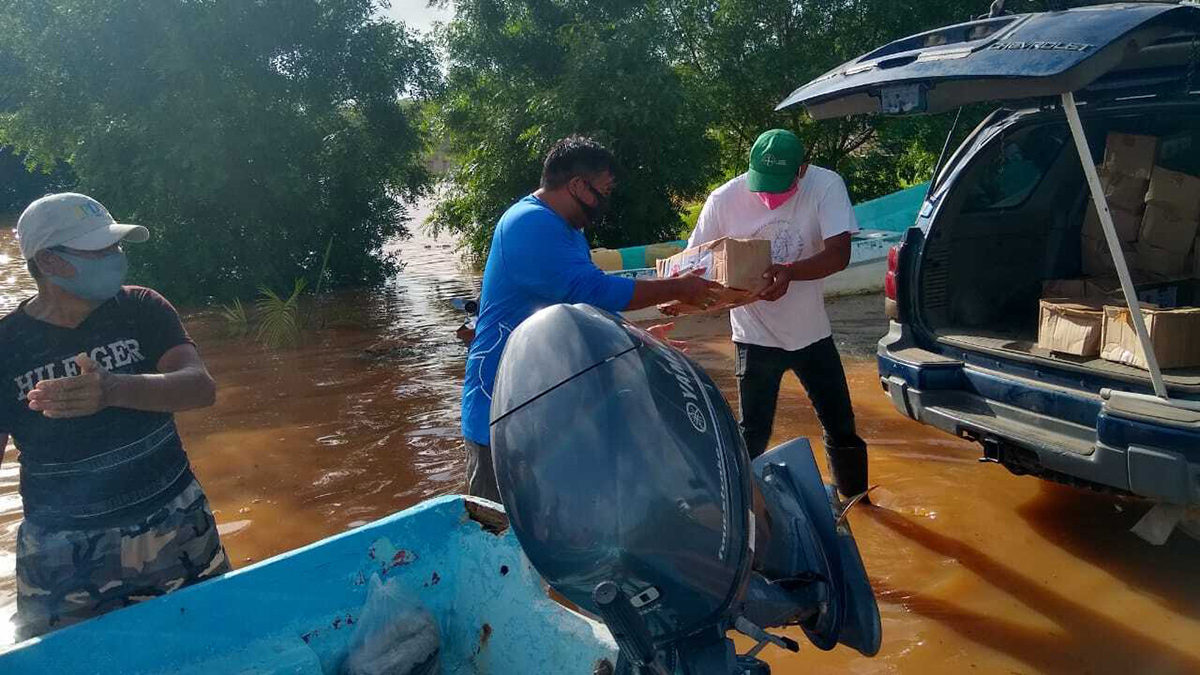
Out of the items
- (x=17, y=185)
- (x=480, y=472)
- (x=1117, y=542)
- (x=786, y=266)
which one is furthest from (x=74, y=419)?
(x=17, y=185)

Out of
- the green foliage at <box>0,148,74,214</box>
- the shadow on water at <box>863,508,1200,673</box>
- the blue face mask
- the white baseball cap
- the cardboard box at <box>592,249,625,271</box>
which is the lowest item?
the shadow on water at <box>863,508,1200,673</box>

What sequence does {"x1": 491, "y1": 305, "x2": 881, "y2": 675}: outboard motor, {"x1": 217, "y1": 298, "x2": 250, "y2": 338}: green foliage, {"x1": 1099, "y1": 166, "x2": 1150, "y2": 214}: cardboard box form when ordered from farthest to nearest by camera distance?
{"x1": 217, "y1": 298, "x2": 250, "y2": 338}: green foliage, {"x1": 1099, "y1": 166, "x2": 1150, "y2": 214}: cardboard box, {"x1": 491, "y1": 305, "x2": 881, "y2": 675}: outboard motor

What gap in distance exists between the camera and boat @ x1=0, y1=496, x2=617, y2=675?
231 centimetres

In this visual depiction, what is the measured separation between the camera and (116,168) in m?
13.2

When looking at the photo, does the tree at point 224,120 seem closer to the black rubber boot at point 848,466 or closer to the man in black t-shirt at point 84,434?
the black rubber boot at point 848,466

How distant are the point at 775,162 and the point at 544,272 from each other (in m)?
1.42

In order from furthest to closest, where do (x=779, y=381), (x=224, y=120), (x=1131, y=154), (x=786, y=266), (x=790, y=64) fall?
(x=790, y=64), (x=224, y=120), (x=1131, y=154), (x=779, y=381), (x=786, y=266)

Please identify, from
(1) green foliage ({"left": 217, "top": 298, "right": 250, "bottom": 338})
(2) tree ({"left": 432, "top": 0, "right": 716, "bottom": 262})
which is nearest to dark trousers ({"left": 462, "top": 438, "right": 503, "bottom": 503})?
(1) green foliage ({"left": 217, "top": 298, "right": 250, "bottom": 338})

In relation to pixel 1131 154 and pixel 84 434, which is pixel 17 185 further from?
pixel 1131 154

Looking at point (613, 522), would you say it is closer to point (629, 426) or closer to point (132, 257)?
point (629, 426)

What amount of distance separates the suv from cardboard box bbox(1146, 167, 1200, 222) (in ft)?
0.62

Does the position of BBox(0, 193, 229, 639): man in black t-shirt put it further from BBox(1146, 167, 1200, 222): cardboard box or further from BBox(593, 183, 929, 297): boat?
BBox(593, 183, 929, 297): boat

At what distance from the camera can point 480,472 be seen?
10.2 ft

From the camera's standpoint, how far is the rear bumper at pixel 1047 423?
3035mm
